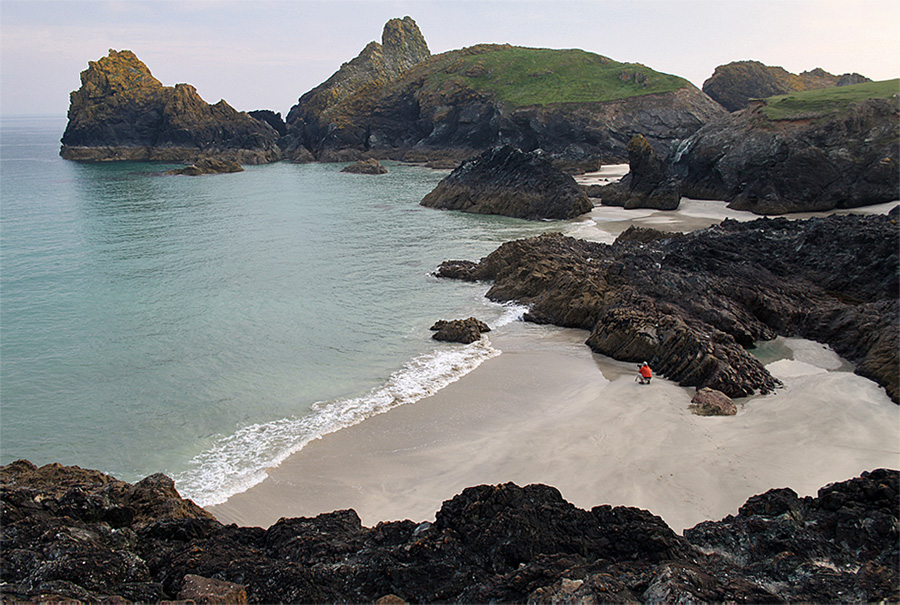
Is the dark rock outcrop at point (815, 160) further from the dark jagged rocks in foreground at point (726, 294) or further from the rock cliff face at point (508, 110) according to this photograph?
the rock cliff face at point (508, 110)

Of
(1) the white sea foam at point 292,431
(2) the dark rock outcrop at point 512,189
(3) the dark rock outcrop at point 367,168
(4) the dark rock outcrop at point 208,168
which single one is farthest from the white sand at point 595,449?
(4) the dark rock outcrop at point 208,168

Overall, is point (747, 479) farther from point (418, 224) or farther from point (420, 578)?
point (418, 224)

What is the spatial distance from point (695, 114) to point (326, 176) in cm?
5113

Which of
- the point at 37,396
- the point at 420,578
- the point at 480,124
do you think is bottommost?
the point at 37,396

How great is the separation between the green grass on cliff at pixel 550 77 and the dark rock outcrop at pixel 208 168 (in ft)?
130

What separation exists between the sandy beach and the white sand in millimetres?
32

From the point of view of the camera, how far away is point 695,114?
261ft

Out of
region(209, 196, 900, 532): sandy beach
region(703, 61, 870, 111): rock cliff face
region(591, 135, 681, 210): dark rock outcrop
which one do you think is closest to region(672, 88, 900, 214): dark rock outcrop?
region(591, 135, 681, 210): dark rock outcrop

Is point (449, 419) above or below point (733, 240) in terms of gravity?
below

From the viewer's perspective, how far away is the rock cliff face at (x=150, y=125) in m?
98.4

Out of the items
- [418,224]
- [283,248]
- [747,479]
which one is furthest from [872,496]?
[418,224]

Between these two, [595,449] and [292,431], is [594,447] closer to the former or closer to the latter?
[595,449]

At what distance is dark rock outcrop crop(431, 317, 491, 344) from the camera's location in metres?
17.2

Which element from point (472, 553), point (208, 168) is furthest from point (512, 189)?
point (208, 168)
